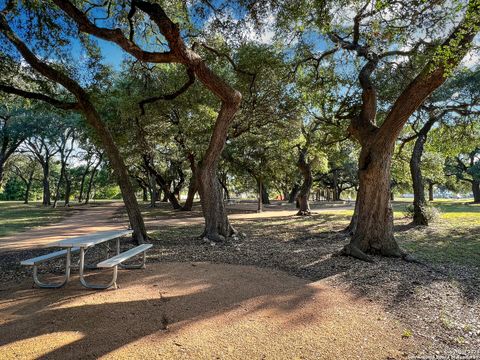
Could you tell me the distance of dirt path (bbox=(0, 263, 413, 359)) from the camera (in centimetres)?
278

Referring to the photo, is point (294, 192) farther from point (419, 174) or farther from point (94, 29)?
point (94, 29)

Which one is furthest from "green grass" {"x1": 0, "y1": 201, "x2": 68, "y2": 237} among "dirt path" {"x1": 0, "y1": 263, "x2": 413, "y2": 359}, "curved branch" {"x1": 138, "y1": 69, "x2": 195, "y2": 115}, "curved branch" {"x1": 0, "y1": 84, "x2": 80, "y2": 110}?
"dirt path" {"x1": 0, "y1": 263, "x2": 413, "y2": 359}

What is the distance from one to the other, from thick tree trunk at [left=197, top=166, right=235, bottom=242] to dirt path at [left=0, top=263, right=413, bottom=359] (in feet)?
13.4

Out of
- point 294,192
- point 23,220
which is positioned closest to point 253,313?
point 23,220

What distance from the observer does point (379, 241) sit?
22.0ft

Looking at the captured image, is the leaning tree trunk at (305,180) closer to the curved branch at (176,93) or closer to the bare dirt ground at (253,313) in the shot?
the curved branch at (176,93)

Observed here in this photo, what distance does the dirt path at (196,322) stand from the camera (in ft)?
9.12

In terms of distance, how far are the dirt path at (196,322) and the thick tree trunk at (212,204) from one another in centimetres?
408

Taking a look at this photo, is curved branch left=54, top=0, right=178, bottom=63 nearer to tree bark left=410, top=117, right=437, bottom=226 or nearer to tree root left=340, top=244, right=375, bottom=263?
tree root left=340, top=244, right=375, bottom=263

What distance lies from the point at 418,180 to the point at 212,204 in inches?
323

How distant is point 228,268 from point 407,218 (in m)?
11.8

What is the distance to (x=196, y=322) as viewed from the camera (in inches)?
132

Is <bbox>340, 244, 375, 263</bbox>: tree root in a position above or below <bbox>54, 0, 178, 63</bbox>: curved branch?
below

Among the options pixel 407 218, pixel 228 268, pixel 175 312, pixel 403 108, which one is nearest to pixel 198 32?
pixel 403 108
